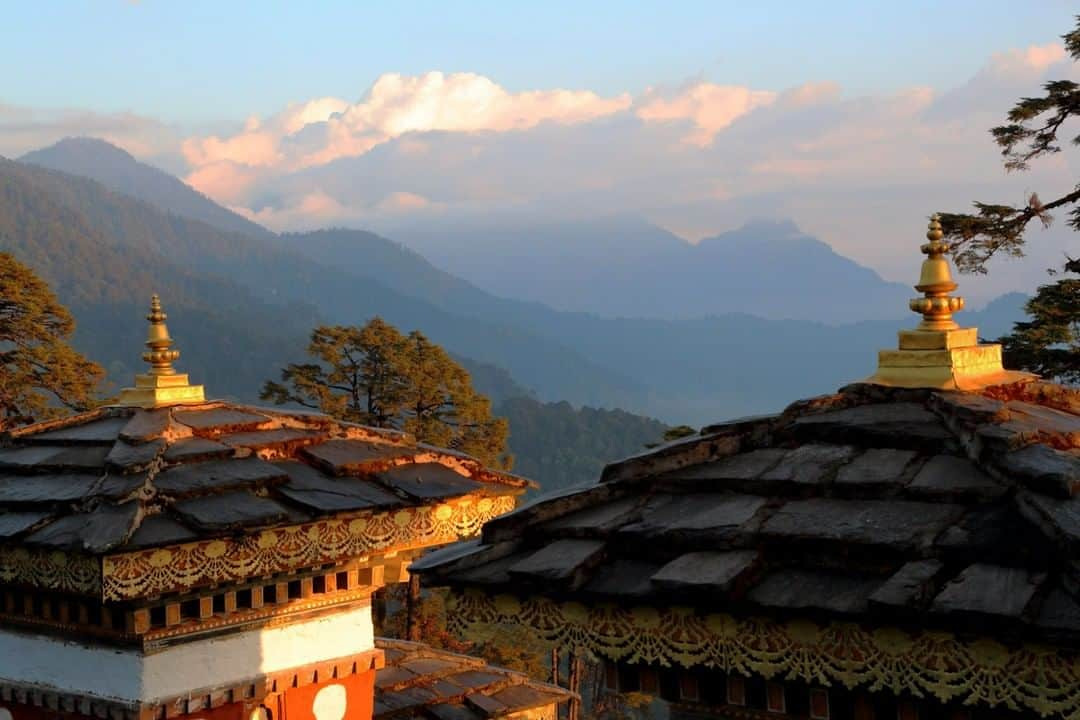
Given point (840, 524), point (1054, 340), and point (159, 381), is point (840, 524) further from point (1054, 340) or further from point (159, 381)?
point (1054, 340)

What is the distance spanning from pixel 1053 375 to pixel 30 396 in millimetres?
17728

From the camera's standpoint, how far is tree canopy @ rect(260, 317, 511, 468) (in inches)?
1003

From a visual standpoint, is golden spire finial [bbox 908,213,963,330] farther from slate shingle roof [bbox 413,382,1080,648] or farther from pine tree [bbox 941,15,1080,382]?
pine tree [bbox 941,15,1080,382]

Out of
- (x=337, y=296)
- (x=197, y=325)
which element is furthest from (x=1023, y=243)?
(x=337, y=296)

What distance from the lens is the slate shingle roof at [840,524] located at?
359cm

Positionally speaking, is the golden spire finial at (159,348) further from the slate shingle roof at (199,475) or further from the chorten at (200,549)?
the slate shingle roof at (199,475)

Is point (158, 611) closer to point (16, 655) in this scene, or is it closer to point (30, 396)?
point (16, 655)

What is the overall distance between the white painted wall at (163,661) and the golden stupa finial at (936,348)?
4.38m

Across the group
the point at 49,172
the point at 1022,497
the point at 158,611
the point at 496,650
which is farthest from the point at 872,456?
the point at 49,172

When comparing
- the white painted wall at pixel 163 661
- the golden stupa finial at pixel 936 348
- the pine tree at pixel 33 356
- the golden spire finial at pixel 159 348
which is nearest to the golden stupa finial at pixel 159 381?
the golden spire finial at pixel 159 348

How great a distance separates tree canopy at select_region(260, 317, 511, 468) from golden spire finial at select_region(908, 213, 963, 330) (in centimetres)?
2055

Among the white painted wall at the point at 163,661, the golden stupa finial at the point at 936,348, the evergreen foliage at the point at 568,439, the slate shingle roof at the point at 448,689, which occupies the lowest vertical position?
the evergreen foliage at the point at 568,439

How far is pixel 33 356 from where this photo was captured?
22.5 metres

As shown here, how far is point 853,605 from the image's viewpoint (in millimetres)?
3742
